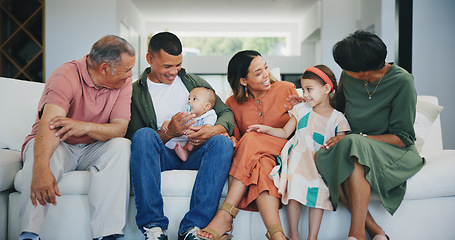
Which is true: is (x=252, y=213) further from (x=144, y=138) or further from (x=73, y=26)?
(x=73, y=26)

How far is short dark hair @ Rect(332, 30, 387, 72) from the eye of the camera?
182cm

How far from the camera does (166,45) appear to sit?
2.18 meters

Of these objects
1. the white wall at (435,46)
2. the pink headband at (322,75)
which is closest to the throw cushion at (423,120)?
the pink headband at (322,75)

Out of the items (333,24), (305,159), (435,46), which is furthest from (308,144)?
(333,24)

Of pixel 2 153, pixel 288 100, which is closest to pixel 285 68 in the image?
pixel 288 100

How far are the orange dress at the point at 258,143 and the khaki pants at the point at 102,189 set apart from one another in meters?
0.50

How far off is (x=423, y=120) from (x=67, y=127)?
178 centimetres

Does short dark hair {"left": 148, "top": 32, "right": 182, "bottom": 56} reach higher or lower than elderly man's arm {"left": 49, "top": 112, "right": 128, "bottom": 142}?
higher

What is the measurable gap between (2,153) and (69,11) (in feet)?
14.6

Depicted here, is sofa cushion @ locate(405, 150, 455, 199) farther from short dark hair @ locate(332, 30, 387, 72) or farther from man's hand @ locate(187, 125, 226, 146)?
man's hand @ locate(187, 125, 226, 146)

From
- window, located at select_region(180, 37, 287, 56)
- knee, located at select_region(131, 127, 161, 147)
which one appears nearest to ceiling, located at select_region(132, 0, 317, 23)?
window, located at select_region(180, 37, 287, 56)

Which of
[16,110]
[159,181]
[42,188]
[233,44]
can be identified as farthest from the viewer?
[233,44]

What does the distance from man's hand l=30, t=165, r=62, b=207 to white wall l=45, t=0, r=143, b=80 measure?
4.63 meters

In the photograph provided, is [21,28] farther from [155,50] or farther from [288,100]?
[288,100]
